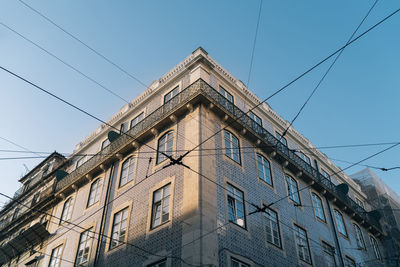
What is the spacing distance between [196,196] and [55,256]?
11982 millimetres

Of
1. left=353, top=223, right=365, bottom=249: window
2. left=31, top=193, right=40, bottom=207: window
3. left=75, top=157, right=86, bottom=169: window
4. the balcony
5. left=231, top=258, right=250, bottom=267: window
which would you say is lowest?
left=231, top=258, right=250, bottom=267: window

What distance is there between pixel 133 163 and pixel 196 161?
5559 mm

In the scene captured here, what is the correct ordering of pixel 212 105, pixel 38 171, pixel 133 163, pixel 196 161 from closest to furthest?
pixel 196 161 → pixel 212 105 → pixel 133 163 → pixel 38 171

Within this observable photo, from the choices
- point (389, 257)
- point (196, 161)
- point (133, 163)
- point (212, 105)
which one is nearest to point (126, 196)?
point (133, 163)

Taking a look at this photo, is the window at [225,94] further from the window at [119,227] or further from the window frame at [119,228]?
the window at [119,227]

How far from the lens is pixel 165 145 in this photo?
A: 2019 centimetres

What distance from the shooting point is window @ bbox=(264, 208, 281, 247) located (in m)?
18.8

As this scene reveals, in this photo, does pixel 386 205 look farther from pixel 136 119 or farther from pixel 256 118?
pixel 136 119

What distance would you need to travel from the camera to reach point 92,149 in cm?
2823

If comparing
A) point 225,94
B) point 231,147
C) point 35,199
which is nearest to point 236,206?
point 231,147

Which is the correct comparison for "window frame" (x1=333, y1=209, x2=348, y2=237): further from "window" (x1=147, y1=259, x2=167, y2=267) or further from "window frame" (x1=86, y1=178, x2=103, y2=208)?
"window frame" (x1=86, y1=178, x2=103, y2=208)

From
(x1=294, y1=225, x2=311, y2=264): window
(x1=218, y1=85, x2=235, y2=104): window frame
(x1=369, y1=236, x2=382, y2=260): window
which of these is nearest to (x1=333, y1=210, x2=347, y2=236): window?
(x1=369, y1=236, x2=382, y2=260): window

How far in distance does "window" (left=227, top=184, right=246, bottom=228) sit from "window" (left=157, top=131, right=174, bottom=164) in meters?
3.62

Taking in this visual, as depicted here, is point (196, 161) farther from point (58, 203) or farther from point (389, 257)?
point (389, 257)
